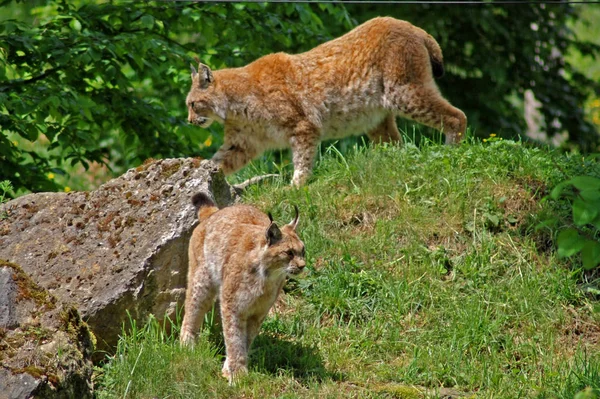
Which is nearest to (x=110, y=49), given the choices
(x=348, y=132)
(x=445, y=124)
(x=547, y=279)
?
(x=348, y=132)

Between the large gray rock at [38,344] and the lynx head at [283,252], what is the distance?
1175 millimetres

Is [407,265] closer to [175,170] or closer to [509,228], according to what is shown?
[509,228]

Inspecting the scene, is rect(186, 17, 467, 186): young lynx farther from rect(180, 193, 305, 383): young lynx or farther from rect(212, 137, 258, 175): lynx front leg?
rect(180, 193, 305, 383): young lynx

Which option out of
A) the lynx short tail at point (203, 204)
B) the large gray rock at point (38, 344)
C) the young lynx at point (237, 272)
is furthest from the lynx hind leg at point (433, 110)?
the large gray rock at point (38, 344)

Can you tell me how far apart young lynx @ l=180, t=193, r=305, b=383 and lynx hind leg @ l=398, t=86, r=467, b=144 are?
2956 millimetres

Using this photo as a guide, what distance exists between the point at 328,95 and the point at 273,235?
3.33 metres

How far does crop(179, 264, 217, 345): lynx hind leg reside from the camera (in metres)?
5.75

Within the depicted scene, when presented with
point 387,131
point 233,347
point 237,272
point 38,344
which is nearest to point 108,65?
point 387,131

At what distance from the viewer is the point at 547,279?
6629 mm

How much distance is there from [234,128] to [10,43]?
2.18m

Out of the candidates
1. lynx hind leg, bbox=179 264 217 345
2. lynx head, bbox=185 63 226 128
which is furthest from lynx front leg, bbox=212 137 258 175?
lynx hind leg, bbox=179 264 217 345

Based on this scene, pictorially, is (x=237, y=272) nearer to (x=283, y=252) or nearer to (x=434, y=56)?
(x=283, y=252)

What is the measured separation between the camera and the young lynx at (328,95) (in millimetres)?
8477

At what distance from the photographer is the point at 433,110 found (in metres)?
8.45
